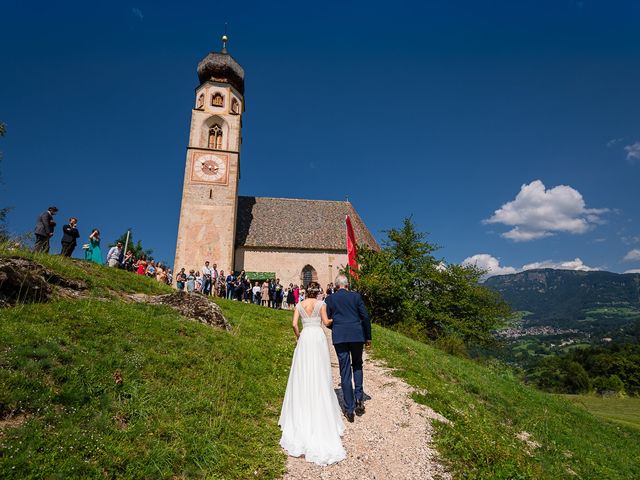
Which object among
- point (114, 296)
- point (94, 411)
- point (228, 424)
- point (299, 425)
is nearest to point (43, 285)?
point (114, 296)

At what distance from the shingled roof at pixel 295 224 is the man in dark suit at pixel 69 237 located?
16086mm

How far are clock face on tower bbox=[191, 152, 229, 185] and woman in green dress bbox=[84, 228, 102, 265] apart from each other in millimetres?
14378

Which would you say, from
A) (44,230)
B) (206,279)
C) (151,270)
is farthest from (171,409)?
(151,270)

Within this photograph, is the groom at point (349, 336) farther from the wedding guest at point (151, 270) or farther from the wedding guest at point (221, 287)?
the wedding guest at point (221, 287)

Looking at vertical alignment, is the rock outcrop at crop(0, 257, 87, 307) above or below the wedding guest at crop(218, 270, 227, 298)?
below

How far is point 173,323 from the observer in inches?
348

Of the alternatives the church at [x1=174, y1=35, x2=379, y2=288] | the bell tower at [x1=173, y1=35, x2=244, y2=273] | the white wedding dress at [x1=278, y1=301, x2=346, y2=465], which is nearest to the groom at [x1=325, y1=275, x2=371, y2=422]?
the white wedding dress at [x1=278, y1=301, x2=346, y2=465]

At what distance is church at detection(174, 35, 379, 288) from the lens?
88.5ft

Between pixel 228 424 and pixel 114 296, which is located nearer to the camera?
pixel 228 424

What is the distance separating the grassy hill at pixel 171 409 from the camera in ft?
13.1

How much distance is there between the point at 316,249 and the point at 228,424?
25314mm

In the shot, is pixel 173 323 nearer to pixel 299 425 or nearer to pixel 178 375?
pixel 178 375

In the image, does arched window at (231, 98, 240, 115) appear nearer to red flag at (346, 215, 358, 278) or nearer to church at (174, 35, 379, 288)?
church at (174, 35, 379, 288)

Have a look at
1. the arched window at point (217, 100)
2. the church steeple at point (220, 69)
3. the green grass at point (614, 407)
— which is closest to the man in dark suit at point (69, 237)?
the arched window at point (217, 100)
